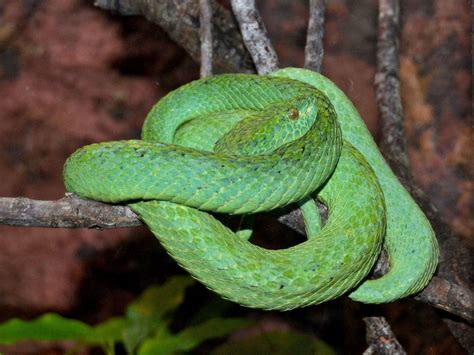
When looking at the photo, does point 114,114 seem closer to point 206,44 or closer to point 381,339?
point 206,44

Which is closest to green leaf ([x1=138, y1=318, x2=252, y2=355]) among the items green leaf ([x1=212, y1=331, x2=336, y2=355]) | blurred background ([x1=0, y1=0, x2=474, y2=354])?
green leaf ([x1=212, y1=331, x2=336, y2=355])

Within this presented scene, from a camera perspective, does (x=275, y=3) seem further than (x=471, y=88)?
Yes

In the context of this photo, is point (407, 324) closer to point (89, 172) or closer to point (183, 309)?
point (183, 309)

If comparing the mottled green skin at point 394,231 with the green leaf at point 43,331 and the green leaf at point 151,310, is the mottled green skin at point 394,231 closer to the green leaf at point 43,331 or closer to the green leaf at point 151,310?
the green leaf at point 43,331

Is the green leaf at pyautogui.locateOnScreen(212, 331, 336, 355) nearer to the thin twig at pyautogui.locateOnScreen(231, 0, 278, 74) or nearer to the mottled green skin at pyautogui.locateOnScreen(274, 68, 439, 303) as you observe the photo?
the mottled green skin at pyautogui.locateOnScreen(274, 68, 439, 303)

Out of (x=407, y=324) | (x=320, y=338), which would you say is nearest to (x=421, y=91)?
(x=407, y=324)

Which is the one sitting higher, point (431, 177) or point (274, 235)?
point (431, 177)

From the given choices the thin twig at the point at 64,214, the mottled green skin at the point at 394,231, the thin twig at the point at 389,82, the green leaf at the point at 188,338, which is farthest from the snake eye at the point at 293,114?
the thin twig at the point at 389,82
